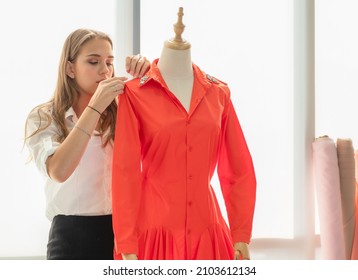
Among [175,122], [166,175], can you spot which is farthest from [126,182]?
[175,122]

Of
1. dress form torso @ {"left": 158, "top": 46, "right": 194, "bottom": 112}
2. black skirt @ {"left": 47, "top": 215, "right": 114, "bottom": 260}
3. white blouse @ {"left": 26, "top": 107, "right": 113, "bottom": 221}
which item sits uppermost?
dress form torso @ {"left": 158, "top": 46, "right": 194, "bottom": 112}

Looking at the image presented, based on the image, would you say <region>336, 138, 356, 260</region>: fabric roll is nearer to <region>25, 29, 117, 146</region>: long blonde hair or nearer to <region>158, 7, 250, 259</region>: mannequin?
<region>158, 7, 250, 259</region>: mannequin

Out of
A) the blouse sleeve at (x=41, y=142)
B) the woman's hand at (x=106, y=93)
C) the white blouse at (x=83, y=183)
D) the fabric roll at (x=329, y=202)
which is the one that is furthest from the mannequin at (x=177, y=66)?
the fabric roll at (x=329, y=202)

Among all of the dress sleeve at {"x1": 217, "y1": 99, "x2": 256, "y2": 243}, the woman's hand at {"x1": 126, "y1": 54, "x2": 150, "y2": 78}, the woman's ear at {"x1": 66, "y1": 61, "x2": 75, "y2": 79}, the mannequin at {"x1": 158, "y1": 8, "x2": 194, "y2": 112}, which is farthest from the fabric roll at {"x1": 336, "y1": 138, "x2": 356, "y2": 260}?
the woman's ear at {"x1": 66, "y1": 61, "x2": 75, "y2": 79}

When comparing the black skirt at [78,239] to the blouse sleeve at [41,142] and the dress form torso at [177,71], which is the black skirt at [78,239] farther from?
the dress form torso at [177,71]

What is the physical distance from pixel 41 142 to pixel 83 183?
0.20 metres

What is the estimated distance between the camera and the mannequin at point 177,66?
Result: 1685mm

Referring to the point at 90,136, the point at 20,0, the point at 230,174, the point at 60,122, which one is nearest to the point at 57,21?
the point at 20,0

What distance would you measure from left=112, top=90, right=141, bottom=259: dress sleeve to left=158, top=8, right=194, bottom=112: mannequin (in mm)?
173

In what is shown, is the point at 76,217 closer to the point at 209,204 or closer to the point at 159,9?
the point at 209,204

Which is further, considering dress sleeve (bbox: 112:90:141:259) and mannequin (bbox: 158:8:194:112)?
mannequin (bbox: 158:8:194:112)

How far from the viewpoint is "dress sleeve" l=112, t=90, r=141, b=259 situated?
1.57m

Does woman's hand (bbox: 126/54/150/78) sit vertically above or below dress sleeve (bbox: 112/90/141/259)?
above

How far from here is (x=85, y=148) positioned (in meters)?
1.64
